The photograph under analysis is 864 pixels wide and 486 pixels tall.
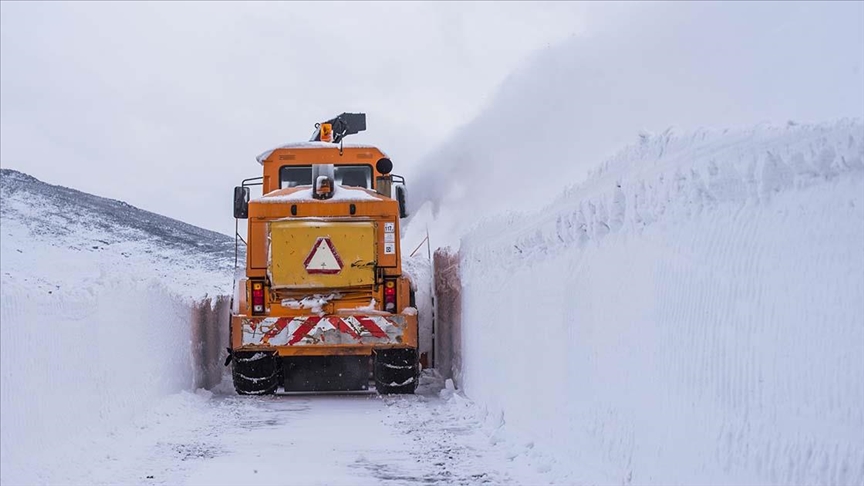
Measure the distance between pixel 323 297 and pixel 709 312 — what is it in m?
8.89

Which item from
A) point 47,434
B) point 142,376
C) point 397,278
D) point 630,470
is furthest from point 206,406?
point 630,470

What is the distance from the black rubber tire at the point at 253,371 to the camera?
12.9m

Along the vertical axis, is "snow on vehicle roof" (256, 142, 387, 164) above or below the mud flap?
above

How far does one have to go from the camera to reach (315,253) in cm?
1273

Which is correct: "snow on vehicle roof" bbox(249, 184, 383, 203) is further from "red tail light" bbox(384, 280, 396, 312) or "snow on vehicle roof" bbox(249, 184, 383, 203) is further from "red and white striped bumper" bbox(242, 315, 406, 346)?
"red and white striped bumper" bbox(242, 315, 406, 346)

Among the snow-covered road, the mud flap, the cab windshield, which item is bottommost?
the snow-covered road

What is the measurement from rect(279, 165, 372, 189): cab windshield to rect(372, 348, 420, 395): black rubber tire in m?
2.79

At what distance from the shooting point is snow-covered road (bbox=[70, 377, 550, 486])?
23.2ft

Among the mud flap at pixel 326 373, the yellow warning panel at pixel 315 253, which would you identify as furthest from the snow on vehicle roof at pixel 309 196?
the mud flap at pixel 326 373

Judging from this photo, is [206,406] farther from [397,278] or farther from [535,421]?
[535,421]

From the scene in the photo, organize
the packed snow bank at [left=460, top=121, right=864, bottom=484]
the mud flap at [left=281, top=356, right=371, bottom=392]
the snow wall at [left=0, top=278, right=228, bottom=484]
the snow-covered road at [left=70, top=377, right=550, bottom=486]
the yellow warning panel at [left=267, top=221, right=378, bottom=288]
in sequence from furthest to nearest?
the mud flap at [left=281, top=356, right=371, bottom=392], the yellow warning panel at [left=267, top=221, right=378, bottom=288], the snow-covered road at [left=70, top=377, right=550, bottom=486], the snow wall at [left=0, top=278, right=228, bottom=484], the packed snow bank at [left=460, top=121, right=864, bottom=484]


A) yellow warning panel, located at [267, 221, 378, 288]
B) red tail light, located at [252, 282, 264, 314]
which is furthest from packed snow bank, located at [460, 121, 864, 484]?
red tail light, located at [252, 282, 264, 314]

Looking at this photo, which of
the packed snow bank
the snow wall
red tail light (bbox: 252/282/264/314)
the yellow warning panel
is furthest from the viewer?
red tail light (bbox: 252/282/264/314)

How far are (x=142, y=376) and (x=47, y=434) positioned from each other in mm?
3362
